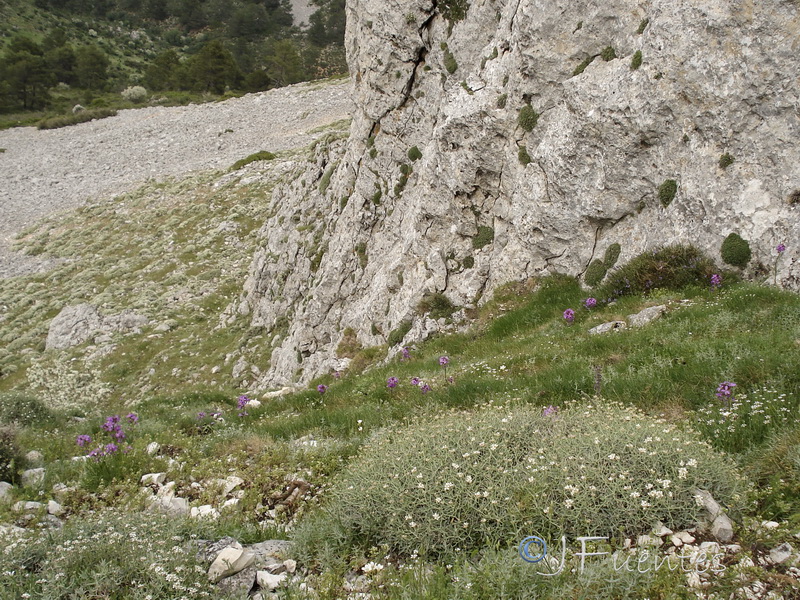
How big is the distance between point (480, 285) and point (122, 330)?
2430 cm

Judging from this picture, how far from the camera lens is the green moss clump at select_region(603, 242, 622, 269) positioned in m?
15.3

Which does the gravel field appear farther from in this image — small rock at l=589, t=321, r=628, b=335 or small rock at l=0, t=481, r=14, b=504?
small rock at l=589, t=321, r=628, b=335

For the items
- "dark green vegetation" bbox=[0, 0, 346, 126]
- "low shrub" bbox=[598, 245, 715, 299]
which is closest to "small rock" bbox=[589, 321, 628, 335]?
"low shrub" bbox=[598, 245, 715, 299]

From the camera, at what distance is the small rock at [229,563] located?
18.1ft

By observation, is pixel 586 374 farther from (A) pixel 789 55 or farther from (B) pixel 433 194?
(B) pixel 433 194

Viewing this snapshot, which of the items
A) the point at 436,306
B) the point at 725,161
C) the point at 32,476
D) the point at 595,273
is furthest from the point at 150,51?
the point at 32,476

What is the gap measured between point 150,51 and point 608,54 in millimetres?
168325

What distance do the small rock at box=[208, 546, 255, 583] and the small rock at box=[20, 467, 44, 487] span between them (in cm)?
527

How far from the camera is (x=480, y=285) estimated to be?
17953 millimetres

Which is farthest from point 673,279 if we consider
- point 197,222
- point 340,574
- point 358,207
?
point 197,222

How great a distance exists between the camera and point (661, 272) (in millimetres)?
13852

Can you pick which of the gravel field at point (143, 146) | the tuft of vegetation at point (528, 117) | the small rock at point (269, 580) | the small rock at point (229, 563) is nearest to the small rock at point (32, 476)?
the small rock at point (229, 563)

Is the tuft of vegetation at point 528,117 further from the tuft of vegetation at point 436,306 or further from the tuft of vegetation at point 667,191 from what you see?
the tuft of vegetation at point 436,306

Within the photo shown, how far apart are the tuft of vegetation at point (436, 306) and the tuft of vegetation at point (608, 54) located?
8.44 meters
